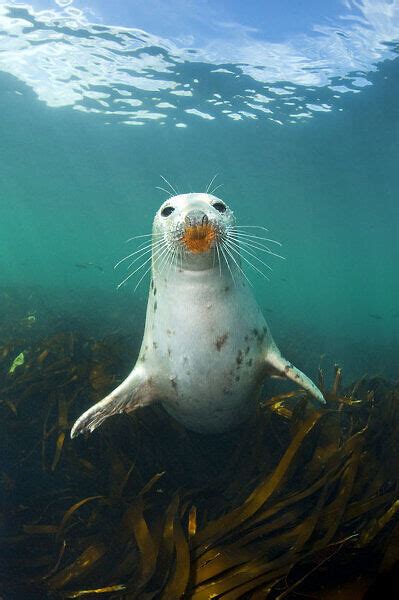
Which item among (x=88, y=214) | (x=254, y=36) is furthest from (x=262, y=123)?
(x=88, y=214)

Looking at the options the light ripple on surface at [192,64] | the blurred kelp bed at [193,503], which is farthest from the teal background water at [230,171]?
the blurred kelp bed at [193,503]

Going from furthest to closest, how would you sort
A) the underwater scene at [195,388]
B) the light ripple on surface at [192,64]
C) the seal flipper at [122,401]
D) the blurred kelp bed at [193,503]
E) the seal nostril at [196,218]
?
the light ripple on surface at [192,64] → the seal flipper at [122,401] → the seal nostril at [196,218] → the underwater scene at [195,388] → the blurred kelp bed at [193,503]

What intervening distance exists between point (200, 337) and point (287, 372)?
731 mm

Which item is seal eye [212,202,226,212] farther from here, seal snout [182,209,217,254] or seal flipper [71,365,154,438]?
seal flipper [71,365,154,438]

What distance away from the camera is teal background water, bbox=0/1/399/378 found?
12148 millimetres

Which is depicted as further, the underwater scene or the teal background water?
the teal background water

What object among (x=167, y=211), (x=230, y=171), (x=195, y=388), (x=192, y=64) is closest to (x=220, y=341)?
(x=195, y=388)

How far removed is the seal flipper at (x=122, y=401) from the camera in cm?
268

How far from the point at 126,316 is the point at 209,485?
8.65 metres

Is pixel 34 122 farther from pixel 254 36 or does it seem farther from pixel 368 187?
pixel 368 187

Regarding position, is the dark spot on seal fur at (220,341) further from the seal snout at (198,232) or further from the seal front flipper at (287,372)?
the seal snout at (198,232)

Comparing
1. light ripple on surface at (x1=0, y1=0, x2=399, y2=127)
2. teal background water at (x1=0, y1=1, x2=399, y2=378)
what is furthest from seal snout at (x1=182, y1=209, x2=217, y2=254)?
light ripple on surface at (x1=0, y1=0, x2=399, y2=127)

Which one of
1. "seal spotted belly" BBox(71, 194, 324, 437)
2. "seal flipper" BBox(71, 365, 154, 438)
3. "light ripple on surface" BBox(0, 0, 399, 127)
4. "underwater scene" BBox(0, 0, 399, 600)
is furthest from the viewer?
"light ripple on surface" BBox(0, 0, 399, 127)

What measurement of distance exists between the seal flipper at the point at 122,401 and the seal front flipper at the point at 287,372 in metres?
0.90
